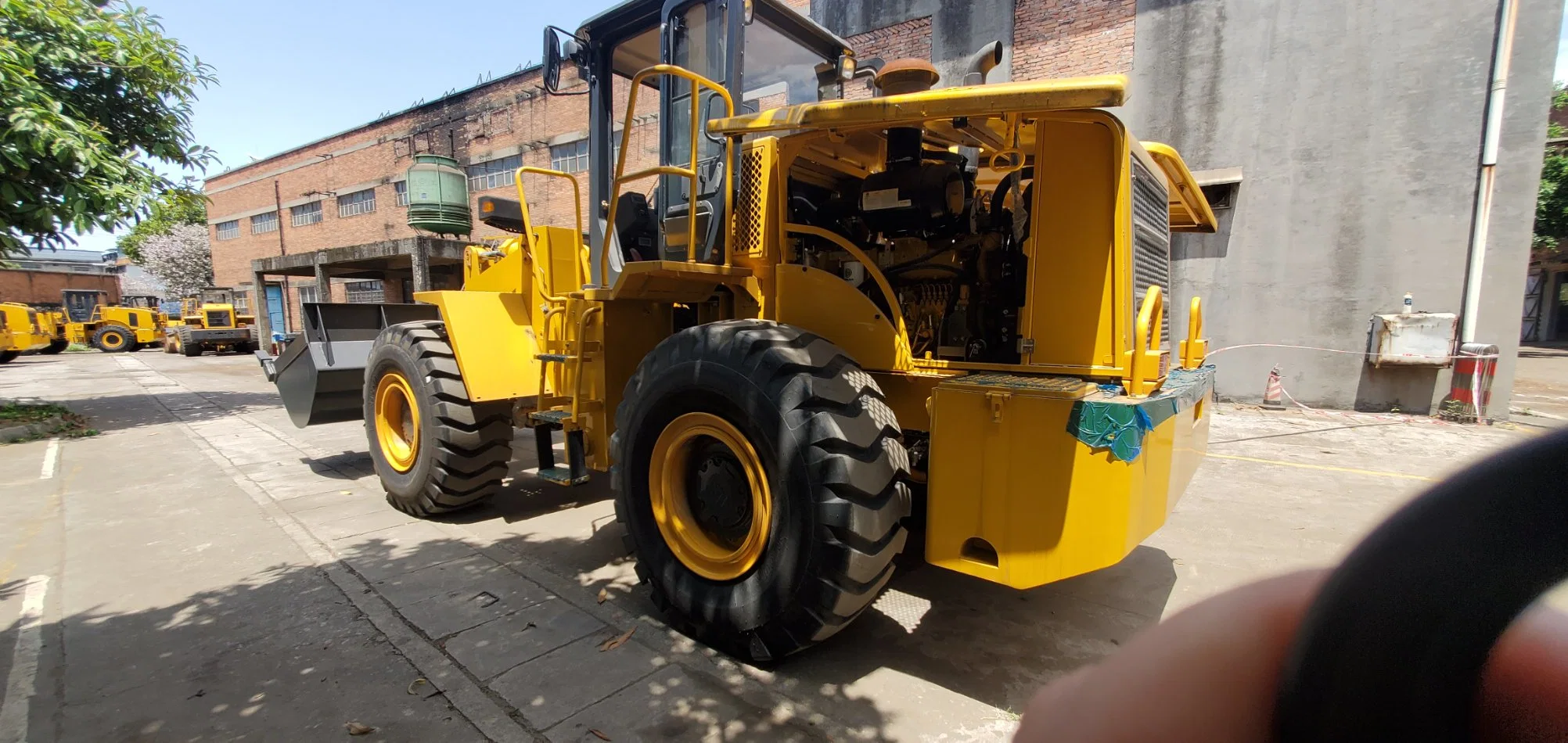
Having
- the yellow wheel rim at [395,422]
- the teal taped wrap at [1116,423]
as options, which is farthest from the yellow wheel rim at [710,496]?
the yellow wheel rim at [395,422]

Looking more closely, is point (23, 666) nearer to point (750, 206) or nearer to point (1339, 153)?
point (750, 206)

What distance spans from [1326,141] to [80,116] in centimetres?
1626

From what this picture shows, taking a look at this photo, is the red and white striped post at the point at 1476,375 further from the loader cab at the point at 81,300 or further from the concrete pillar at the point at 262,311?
the loader cab at the point at 81,300

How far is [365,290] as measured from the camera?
26.6 metres

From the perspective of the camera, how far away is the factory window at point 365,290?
1035 inches

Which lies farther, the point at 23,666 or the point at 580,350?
the point at 580,350

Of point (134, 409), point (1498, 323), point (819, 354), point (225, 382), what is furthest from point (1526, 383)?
point (225, 382)

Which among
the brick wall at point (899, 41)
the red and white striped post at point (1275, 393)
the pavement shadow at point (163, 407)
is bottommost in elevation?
the pavement shadow at point (163, 407)

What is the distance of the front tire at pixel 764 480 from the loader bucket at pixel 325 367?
381 centimetres

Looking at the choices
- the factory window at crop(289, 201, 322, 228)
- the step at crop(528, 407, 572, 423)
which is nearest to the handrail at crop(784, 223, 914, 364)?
the step at crop(528, 407, 572, 423)

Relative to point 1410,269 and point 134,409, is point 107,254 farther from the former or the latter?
point 1410,269

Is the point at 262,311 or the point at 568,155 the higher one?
the point at 568,155

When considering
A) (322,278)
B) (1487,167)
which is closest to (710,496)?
(1487,167)

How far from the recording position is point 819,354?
114 inches
